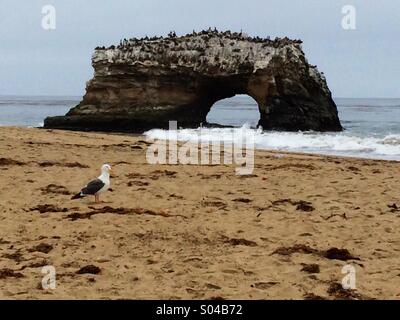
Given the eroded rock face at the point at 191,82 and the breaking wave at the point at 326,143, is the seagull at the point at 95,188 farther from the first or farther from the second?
the eroded rock face at the point at 191,82

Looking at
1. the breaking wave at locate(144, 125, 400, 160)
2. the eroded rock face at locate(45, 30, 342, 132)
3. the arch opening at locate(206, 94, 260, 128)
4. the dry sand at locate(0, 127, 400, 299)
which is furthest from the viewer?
the arch opening at locate(206, 94, 260, 128)

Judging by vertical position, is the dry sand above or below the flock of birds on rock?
below

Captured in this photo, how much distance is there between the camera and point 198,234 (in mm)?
7254

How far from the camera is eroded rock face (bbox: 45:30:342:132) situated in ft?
105

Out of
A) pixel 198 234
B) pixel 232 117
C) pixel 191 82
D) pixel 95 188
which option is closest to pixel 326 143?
pixel 191 82

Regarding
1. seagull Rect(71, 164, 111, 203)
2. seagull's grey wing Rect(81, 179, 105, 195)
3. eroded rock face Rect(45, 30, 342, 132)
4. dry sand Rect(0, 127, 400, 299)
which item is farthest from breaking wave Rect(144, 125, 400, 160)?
seagull's grey wing Rect(81, 179, 105, 195)

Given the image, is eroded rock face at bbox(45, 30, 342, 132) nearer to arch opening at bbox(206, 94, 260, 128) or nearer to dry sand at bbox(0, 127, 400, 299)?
arch opening at bbox(206, 94, 260, 128)

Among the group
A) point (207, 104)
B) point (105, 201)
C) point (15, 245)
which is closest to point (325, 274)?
point (15, 245)

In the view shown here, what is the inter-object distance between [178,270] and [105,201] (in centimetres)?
344

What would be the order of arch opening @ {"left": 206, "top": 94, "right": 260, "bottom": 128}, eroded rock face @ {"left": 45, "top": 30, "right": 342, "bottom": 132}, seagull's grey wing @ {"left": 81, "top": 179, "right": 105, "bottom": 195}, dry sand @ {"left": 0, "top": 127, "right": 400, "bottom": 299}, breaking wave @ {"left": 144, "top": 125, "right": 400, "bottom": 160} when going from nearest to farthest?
dry sand @ {"left": 0, "top": 127, "right": 400, "bottom": 299}
seagull's grey wing @ {"left": 81, "top": 179, "right": 105, "bottom": 195}
breaking wave @ {"left": 144, "top": 125, "right": 400, "bottom": 160}
eroded rock face @ {"left": 45, "top": 30, "right": 342, "bottom": 132}
arch opening @ {"left": 206, "top": 94, "right": 260, "bottom": 128}

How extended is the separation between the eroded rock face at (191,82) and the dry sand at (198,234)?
2065 centimetres

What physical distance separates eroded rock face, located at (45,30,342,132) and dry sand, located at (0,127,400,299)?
20.6 metres

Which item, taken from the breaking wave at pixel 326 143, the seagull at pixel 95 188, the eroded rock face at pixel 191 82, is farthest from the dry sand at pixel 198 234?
the eroded rock face at pixel 191 82

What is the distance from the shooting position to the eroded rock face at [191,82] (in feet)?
105
